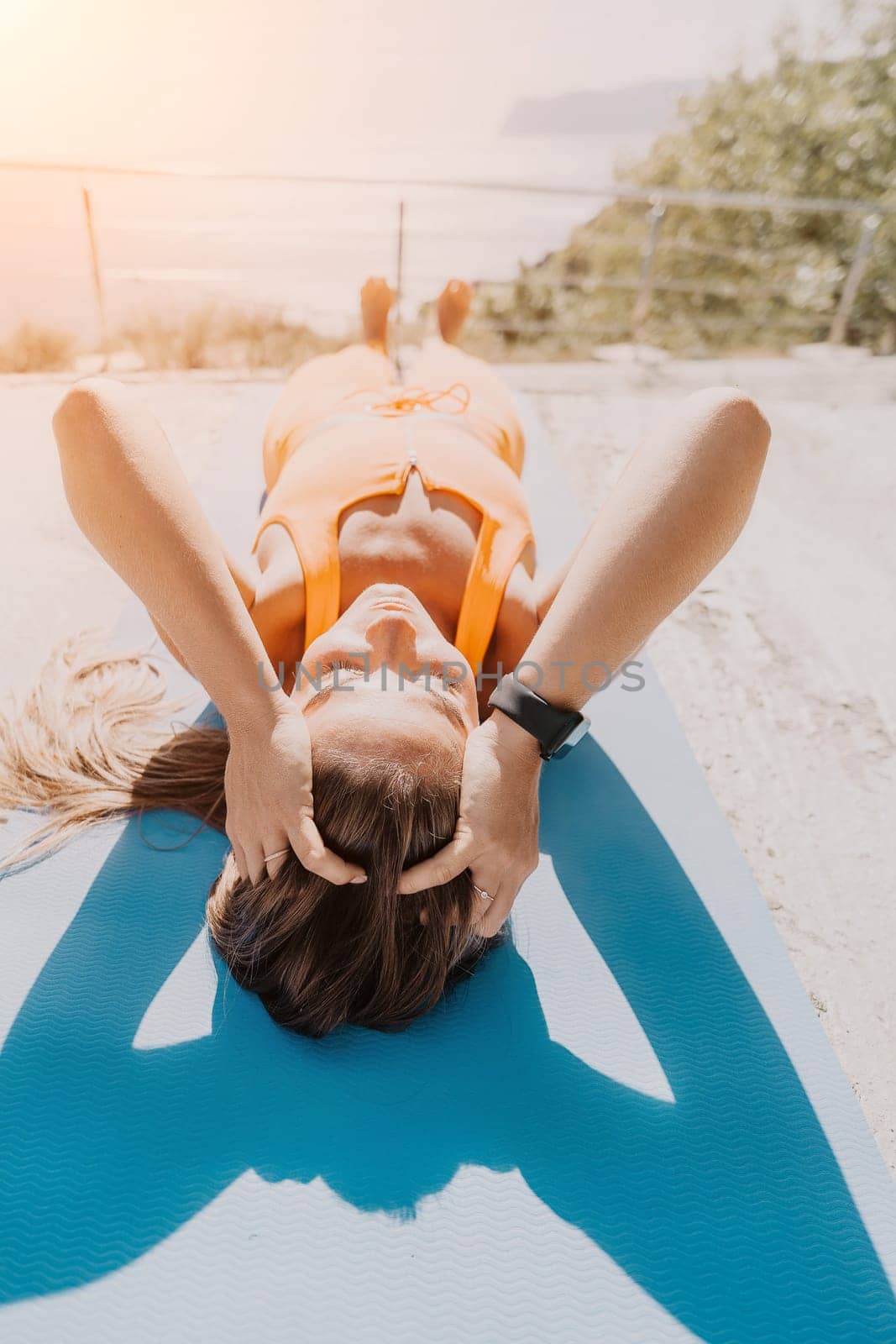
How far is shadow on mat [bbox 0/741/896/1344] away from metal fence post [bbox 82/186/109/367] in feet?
14.1

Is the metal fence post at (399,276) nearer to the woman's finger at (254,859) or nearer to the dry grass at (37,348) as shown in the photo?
the dry grass at (37,348)

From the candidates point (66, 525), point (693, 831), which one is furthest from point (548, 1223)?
point (66, 525)

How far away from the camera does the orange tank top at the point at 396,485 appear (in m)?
1.53

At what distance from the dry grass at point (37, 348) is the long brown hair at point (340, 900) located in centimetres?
432

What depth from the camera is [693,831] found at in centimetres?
156

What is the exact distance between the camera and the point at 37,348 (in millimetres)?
5059

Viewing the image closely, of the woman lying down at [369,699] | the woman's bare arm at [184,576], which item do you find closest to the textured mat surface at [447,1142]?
the woman lying down at [369,699]

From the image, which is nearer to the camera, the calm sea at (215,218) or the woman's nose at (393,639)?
the woman's nose at (393,639)

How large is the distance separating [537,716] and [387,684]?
23 cm

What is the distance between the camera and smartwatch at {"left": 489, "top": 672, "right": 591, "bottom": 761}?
3.77 ft

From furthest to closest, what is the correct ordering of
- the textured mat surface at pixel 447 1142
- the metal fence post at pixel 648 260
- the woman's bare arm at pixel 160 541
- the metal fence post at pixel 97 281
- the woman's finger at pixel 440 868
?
the metal fence post at pixel 648 260 → the metal fence post at pixel 97 281 → the woman's bare arm at pixel 160 541 → the woman's finger at pixel 440 868 → the textured mat surface at pixel 447 1142

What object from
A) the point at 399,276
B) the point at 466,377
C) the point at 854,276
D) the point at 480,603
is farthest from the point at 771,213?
the point at 480,603

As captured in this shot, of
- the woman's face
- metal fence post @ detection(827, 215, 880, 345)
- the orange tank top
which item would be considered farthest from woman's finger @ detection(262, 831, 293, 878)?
metal fence post @ detection(827, 215, 880, 345)

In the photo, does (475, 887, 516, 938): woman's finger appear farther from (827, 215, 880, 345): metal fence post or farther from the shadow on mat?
(827, 215, 880, 345): metal fence post
